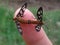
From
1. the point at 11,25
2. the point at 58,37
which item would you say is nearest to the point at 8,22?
the point at 11,25

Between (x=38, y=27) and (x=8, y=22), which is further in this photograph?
(x=8, y=22)

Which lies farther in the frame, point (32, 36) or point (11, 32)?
point (11, 32)

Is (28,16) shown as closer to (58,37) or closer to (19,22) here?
(19,22)

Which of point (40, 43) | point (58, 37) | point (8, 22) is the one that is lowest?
point (58, 37)

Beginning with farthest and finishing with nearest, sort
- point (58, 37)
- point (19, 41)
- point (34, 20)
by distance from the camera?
1. point (58, 37)
2. point (19, 41)
3. point (34, 20)

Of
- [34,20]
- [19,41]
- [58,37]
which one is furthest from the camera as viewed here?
[58,37]

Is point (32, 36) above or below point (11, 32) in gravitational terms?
above

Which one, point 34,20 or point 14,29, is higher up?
point 34,20

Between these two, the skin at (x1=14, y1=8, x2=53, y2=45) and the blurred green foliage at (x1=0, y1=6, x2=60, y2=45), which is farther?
the blurred green foliage at (x1=0, y1=6, x2=60, y2=45)

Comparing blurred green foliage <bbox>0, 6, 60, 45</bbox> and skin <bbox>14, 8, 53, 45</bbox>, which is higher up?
skin <bbox>14, 8, 53, 45</bbox>

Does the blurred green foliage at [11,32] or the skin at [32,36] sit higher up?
the skin at [32,36]

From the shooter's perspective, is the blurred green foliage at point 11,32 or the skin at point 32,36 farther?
the blurred green foliage at point 11,32
